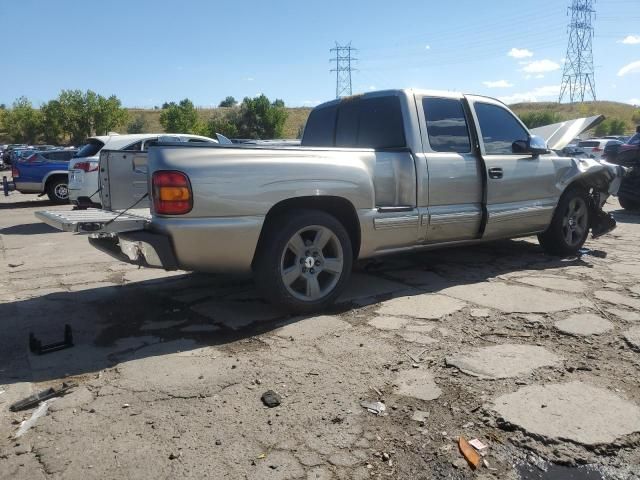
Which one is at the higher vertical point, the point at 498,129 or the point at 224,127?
the point at 224,127

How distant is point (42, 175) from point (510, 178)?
13.8m

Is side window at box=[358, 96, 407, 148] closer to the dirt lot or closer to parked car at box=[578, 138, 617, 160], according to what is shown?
the dirt lot

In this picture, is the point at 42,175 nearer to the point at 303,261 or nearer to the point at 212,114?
the point at 303,261

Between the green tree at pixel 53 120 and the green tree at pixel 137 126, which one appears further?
the green tree at pixel 137 126

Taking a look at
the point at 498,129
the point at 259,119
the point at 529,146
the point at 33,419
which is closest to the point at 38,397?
the point at 33,419

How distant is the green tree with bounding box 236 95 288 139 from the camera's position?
5438 cm

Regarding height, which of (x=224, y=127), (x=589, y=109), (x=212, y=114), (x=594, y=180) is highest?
(x=589, y=109)

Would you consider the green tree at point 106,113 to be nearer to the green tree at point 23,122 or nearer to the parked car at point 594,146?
the green tree at point 23,122

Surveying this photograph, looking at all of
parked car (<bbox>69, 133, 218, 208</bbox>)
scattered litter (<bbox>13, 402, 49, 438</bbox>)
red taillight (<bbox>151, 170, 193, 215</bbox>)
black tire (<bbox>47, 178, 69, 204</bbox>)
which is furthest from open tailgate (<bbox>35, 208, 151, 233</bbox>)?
black tire (<bbox>47, 178, 69, 204</bbox>)

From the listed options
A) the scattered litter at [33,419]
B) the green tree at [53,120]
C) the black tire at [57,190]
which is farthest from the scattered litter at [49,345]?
the green tree at [53,120]

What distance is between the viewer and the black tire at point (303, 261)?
4215 mm

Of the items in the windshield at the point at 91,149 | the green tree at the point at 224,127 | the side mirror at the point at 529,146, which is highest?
the green tree at the point at 224,127

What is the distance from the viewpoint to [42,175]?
15.5m

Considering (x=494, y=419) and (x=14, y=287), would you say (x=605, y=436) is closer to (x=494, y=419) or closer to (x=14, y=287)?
(x=494, y=419)
